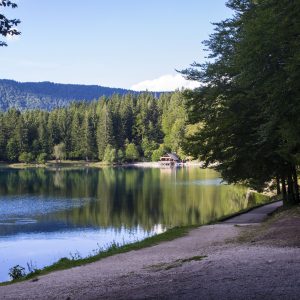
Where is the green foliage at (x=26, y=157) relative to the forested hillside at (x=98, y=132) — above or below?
below

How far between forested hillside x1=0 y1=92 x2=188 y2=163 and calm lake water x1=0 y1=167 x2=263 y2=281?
75.8 meters

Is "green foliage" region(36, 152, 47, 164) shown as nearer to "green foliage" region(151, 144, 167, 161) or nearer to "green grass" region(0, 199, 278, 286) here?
"green foliage" region(151, 144, 167, 161)

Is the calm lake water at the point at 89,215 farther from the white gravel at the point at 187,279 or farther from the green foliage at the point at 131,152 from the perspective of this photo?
the green foliage at the point at 131,152

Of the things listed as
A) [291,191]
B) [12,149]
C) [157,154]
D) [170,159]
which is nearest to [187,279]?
[291,191]

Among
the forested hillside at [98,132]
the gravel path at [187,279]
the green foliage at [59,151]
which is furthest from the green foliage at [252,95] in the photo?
the green foliage at [59,151]

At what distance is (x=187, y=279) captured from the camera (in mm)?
8852

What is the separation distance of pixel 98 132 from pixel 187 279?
137123 mm

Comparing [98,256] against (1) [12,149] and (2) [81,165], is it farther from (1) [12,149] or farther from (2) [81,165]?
(1) [12,149]

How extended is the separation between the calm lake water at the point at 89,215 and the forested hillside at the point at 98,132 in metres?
75.8

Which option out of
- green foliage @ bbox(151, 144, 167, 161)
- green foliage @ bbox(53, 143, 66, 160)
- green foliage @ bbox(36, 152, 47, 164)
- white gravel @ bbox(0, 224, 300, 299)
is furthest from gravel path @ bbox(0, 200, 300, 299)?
green foliage @ bbox(151, 144, 167, 161)

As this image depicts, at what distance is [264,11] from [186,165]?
122809 mm

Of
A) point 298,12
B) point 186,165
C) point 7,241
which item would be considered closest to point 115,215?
point 7,241

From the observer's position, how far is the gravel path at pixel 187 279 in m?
7.72

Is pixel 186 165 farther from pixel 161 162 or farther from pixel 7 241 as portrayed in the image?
pixel 7 241
